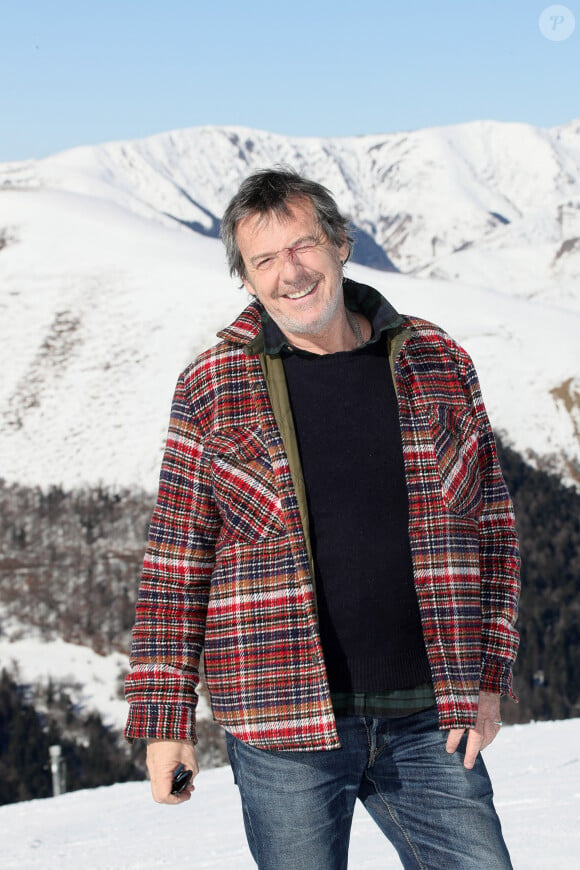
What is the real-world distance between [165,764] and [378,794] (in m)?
0.62

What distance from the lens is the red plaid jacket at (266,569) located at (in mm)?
2463

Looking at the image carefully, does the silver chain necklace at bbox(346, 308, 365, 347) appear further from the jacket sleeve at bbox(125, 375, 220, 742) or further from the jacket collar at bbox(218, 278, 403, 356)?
the jacket sleeve at bbox(125, 375, 220, 742)

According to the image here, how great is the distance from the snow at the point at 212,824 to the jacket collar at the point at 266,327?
145 inches

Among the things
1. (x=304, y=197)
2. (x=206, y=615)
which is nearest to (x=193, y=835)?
(x=206, y=615)

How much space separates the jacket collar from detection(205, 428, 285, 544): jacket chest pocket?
0.27 meters

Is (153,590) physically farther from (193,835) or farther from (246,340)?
(193,835)

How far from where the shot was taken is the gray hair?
8.76 feet

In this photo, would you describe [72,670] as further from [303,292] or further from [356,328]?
[303,292]

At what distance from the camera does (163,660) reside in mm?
2545

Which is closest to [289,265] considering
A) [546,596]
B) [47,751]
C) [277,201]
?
[277,201]

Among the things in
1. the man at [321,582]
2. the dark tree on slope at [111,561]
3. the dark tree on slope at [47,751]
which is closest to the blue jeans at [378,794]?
the man at [321,582]

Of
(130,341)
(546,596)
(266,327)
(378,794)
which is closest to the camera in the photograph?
(378,794)

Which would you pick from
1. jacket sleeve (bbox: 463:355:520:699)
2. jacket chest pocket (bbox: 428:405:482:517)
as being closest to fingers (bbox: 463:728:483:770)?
jacket sleeve (bbox: 463:355:520:699)

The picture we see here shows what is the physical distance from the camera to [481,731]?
2.56 metres
